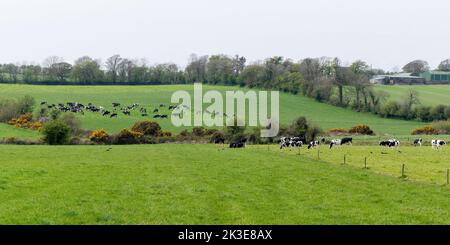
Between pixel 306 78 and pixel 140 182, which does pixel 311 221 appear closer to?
pixel 140 182

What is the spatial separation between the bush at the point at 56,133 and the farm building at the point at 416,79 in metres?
115

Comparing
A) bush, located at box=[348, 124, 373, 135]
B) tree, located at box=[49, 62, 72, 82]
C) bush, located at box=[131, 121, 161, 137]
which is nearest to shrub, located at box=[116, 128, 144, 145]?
bush, located at box=[131, 121, 161, 137]

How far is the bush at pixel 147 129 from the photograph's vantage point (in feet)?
248

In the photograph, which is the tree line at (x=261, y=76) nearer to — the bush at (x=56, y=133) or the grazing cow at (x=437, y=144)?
the grazing cow at (x=437, y=144)

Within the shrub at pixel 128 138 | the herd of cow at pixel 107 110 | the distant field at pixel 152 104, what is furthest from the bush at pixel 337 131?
the herd of cow at pixel 107 110

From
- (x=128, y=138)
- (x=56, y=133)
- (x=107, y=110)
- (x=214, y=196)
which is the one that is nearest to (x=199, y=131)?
(x=128, y=138)

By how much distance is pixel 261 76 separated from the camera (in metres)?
128

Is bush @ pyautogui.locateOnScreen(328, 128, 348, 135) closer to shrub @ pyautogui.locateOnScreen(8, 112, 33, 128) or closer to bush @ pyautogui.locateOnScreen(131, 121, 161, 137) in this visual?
bush @ pyautogui.locateOnScreen(131, 121, 161, 137)

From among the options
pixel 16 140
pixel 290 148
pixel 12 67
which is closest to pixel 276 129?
pixel 290 148

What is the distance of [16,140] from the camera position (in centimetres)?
6544

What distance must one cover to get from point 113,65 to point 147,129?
280 feet

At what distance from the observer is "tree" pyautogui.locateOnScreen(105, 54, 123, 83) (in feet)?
499

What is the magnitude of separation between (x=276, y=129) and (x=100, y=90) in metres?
70.4
